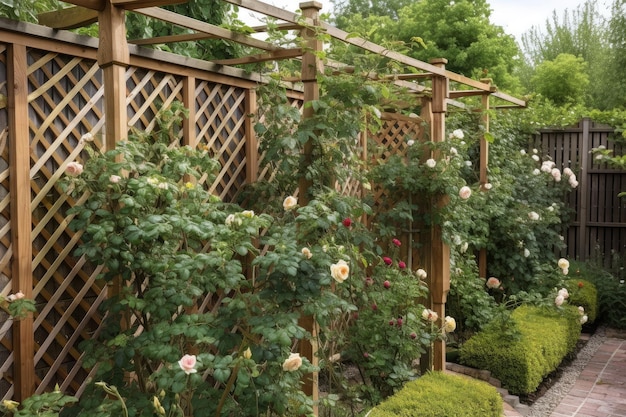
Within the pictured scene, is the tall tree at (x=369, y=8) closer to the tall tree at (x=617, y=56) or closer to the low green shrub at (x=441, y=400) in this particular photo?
the tall tree at (x=617, y=56)

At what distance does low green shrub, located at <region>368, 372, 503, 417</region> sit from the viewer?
11.6 feet

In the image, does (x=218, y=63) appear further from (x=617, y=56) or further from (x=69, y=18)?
(x=617, y=56)

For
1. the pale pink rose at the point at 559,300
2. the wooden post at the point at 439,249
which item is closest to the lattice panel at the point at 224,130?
the wooden post at the point at 439,249

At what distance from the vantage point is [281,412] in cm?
280

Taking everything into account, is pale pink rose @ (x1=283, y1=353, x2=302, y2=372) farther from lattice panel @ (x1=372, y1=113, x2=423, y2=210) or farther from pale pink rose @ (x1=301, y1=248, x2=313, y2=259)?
lattice panel @ (x1=372, y1=113, x2=423, y2=210)

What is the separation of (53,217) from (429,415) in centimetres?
210

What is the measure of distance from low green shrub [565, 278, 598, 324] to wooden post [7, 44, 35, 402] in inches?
210

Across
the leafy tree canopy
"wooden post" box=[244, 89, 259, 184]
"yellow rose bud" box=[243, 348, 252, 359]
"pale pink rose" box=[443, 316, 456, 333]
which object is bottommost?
"pale pink rose" box=[443, 316, 456, 333]

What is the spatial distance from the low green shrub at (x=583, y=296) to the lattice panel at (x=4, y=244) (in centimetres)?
539

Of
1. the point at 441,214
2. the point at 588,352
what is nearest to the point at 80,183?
the point at 441,214

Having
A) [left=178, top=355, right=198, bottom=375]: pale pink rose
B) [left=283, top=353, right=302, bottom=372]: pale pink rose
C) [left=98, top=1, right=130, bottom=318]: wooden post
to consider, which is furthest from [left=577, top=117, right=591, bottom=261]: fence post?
[left=178, top=355, right=198, bottom=375]: pale pink rose

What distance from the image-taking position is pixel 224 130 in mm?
4000

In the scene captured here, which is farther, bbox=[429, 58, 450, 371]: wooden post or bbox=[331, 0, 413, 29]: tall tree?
bbox=[331, 0, 413, 29]: tall tree

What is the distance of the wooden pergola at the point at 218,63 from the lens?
2719 mm
